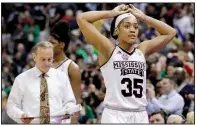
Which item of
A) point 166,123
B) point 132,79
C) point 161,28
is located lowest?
point 166,123

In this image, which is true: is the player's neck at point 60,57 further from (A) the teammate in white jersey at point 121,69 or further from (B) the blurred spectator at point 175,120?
(B) the blurred spectator at point 175,120

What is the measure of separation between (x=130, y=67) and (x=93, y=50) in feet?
33.0

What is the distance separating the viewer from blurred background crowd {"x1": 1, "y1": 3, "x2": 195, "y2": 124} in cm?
1251

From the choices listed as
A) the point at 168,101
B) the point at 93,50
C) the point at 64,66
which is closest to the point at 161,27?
the point at 64,66

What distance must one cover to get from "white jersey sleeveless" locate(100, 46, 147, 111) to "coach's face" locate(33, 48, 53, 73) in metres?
0.66

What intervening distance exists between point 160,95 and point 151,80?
2359 mm

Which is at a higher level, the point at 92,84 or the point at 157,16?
the point at 157,16

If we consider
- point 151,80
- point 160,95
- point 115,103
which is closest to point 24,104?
point 115,103

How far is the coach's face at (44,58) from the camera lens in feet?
27.3

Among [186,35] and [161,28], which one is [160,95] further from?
[186,35]

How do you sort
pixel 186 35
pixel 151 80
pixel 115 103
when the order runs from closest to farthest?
pixel 115 103 → pixel 151 80 → pixel 186 35

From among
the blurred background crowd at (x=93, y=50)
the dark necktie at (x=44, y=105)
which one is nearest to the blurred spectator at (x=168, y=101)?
the blurred background crowd at (x=93, y=50)

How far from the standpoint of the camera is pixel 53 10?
21.3 m

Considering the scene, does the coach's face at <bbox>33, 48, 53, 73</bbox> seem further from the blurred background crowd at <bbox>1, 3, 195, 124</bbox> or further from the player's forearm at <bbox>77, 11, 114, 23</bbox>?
the blurred background crowd at <bbox>1, 3, 195, 124</bbox>
